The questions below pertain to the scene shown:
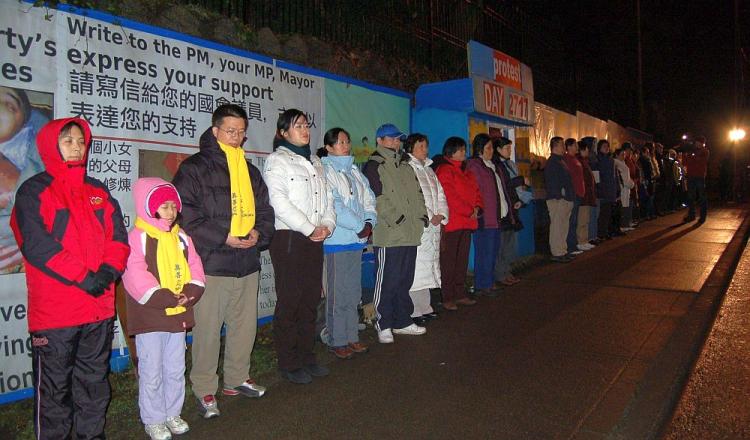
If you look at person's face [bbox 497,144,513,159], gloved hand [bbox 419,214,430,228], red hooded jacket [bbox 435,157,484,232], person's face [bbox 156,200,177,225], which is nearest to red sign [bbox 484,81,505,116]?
person's face [bbox 497,144,513,159]

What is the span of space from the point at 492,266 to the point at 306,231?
12.6 feet

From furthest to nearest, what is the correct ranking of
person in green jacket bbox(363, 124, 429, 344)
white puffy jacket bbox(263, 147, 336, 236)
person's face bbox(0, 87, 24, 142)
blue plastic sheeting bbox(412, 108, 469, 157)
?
blue plastic sheeting bbox(412, 108, 469, 157) < person in green jacket bbox(363, 124, 429, 344) < white puffy jacket bbox(263, 147, 336, 236) < person's face bbox(0, 87, 24, 142)

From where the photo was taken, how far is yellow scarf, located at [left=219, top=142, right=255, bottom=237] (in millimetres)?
3988

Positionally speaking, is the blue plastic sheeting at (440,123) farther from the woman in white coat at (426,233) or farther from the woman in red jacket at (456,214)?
the woman in white coat at (426,233)

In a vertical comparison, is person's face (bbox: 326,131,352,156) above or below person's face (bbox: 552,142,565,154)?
below

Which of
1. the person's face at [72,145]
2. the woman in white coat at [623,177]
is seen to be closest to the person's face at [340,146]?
the person's face at [72,145]

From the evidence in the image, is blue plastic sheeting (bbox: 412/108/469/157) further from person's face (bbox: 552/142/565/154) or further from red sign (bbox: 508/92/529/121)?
person's face (bbox: 552/142/565/154)

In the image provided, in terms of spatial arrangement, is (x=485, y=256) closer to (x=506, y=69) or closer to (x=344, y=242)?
(x=344, y=242)

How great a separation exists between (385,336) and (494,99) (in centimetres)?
448

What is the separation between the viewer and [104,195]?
3.43 m

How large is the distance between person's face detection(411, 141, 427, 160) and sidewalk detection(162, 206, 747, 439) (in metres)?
1.79

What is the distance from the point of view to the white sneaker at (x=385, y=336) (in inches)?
218

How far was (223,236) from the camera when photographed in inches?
154

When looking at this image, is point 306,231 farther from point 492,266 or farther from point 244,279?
point 492,266
